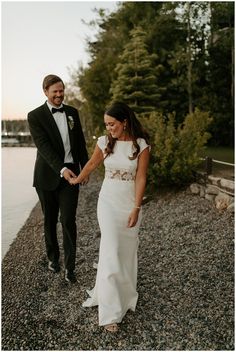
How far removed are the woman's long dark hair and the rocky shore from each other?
1.54 meters

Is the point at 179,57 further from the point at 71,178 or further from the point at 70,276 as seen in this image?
the point at 70,276

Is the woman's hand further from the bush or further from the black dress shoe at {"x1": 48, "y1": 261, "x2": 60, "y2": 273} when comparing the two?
the bush

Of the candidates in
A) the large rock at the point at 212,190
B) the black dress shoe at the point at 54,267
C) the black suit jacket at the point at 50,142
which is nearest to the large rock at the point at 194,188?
the large rock at the point at 212,190

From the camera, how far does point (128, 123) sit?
3.70 meters

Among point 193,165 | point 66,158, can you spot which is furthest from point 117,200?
point 193,165

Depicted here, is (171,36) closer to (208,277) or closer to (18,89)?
(18,89)

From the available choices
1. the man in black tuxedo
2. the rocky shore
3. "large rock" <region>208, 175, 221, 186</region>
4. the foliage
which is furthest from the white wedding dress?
the foliage

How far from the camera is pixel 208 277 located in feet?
15.6

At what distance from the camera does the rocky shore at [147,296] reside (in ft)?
11.4

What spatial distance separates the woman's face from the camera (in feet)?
11.8

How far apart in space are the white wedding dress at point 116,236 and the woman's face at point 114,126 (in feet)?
0.30

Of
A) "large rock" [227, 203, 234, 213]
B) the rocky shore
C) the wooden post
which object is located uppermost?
the wooden post

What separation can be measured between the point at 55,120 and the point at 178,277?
2.29 meters

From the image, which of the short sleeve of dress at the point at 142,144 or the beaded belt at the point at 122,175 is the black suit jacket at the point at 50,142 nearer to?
the beaded belt at the point at 122,175
